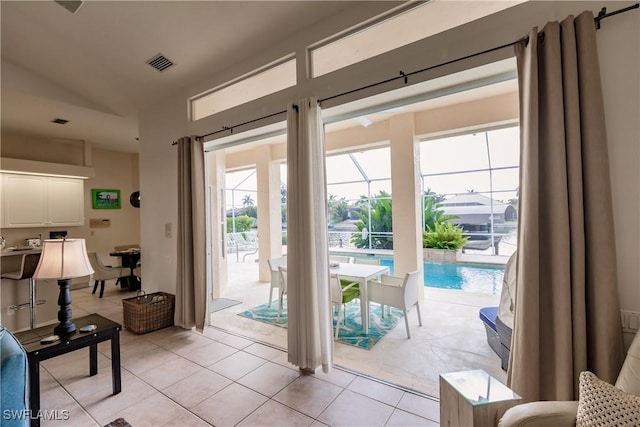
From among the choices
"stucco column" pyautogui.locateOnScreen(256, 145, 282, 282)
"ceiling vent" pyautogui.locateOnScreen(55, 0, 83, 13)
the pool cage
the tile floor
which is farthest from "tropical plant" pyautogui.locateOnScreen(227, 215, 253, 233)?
"ceiling vent" pyautogui.locateOnScreen(55, 0, 83, 13)

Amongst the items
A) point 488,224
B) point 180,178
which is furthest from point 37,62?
point 488,224

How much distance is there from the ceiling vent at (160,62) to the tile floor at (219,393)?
324cm

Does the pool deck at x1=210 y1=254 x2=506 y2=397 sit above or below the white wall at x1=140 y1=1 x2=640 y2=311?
below

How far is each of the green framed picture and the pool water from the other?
6.77m

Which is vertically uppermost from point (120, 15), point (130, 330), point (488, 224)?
point (120, 15)

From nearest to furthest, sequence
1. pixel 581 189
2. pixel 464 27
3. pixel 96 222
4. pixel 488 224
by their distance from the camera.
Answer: pixel 581 189
pixel 464 27
pixel 96 222
pixel 488 224

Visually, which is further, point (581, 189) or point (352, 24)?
point (352, 24)

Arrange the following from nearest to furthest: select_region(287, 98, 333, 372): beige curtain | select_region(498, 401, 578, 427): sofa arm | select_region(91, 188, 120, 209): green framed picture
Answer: select_region(498, 401, 578, 427): sofa arm, select_region(287, 98, 333, 372): beige curtain, select_region(91, 188, 120, 209): green framed picture

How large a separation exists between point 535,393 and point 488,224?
8.57 meters

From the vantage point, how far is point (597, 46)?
1.68m

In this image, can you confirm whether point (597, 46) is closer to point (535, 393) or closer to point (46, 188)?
point (535, 393)

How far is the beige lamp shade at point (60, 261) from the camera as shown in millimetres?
2178

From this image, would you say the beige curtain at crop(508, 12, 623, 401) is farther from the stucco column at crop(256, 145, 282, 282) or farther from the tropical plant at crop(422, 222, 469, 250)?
the tropical plant at crop(422, 222, 469, 250)

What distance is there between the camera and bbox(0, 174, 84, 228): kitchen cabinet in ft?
17.2
